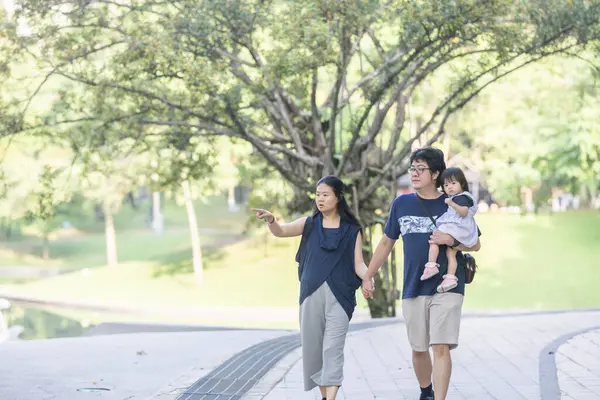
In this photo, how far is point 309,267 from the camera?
6633mm

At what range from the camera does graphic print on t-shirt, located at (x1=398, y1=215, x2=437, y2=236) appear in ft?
20.8

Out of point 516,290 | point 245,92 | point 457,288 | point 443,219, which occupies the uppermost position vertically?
point 245,92

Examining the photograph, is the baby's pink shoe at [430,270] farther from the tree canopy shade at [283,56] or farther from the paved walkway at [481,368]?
the tree canopy shade at [283,56]

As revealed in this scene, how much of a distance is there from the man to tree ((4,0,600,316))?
7.61m

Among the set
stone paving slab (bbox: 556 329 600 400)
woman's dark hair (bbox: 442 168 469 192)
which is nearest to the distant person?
woman's dark hair (bbox: 442 168 469 192)

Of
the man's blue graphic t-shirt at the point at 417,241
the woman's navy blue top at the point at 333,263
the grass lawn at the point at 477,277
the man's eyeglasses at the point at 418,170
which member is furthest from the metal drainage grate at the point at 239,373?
the grass lawn at the point at 477,277

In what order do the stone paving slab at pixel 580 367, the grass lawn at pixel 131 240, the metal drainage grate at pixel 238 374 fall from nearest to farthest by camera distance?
1. the stone paving slab at pixel 580 367
2. the metal drainage grate at pixel 238 374
3. the grass lawn at pixel 131 240

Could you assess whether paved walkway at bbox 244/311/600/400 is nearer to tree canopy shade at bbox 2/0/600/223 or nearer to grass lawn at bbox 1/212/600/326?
tree canopy shade at bbox 2/0/600/223

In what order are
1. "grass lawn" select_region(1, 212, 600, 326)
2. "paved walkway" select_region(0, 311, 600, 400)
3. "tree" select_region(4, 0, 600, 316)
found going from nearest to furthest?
"paved walkway" select_region(0, 311, 600, 400)
"tree" select_region(4, 0, 600, 316)
"grass lawn" select_region(1, 212, 600, 326)

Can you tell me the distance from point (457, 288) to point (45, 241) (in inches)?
1738

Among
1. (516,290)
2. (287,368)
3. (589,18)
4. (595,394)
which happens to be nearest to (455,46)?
(589,18)

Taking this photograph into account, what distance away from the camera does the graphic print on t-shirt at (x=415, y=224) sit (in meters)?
6.35

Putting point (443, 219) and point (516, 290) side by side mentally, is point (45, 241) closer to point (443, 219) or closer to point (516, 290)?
point (516, 290)

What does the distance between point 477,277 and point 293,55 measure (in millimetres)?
26246
